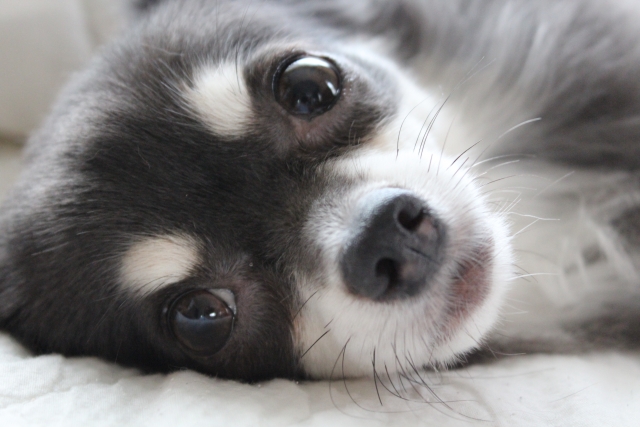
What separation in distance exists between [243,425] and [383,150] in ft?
2.20

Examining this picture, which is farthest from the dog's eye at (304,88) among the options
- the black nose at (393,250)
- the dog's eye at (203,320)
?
the dog's eye at (203,320)

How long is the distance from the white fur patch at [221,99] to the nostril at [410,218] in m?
0.43

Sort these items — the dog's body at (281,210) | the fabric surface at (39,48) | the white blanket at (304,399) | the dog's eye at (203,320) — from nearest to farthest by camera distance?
the white blanket at (304,399) → the dog's body at (281,210) → the dog's eye at (203,320) → the fabric surface at (39,48)

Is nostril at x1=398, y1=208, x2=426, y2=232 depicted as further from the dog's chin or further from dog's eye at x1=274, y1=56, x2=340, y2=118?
dog's eye at x1=274, y1=56, x2=340, y2=118

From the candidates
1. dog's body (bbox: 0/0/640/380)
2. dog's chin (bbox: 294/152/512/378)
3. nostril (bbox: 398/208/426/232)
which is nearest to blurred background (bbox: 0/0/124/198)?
dog's body (bbox: 0/0/640/380)

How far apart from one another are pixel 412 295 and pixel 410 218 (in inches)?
5.8

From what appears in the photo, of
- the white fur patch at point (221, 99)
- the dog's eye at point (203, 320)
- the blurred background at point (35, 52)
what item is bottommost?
the dog's eye at point (203, 320)

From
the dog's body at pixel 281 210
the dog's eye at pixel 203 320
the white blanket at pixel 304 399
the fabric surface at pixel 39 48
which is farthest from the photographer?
the fabric surface at pixel 39 48

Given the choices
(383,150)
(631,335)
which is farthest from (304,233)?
(631,335)

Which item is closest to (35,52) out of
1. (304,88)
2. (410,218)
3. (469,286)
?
(304,88)

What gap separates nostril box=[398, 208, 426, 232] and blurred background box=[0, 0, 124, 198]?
168 centimetres

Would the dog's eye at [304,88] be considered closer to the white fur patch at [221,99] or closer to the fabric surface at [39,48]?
the white fur patch at [221,99]

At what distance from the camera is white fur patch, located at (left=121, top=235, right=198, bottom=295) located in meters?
1.17

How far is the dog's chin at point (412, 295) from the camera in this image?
3.46ft
